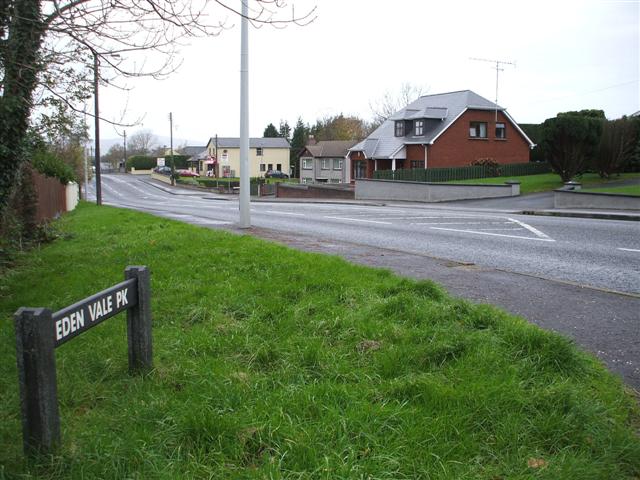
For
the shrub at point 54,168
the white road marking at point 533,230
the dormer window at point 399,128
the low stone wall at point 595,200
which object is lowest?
the white road marking at point 533,230

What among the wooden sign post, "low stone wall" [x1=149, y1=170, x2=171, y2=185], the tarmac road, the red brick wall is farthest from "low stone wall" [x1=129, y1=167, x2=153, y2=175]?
the wooden sign post

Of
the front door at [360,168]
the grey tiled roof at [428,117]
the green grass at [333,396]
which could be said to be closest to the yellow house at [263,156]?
the front door at [360,168]

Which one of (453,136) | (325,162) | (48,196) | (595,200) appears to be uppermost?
(453,136)

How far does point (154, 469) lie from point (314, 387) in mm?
A: 1192

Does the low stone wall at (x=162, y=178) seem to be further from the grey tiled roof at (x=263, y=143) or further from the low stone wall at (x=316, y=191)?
the low stone wall at (x=316, y=191)

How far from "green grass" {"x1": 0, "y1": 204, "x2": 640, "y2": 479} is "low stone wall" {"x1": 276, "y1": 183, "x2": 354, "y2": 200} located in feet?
126

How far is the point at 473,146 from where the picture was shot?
50.1 meters

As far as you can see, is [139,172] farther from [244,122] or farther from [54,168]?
[244,122]

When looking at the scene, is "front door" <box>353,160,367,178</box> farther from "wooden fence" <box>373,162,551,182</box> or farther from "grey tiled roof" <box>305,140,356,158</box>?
"grey tiled roof" <box>305,140,356,158</box>

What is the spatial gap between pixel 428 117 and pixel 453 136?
8.70 ft

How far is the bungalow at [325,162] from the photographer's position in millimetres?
77125

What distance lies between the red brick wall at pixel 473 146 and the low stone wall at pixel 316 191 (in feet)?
26.1

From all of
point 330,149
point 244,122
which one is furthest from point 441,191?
point 330,149

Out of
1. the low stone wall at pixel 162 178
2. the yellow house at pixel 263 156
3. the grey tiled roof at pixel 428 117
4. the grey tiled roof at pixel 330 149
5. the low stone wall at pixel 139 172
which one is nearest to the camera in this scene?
the grey tiled roof at pixel 428 117
